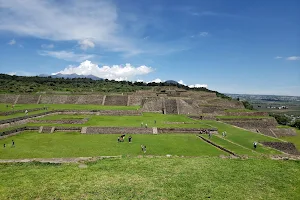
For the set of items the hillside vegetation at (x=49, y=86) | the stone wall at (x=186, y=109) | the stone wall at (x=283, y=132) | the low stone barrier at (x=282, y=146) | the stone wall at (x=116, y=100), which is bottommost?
the stone wall at (x=283, y=132)

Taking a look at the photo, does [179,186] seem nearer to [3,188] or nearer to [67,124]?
[3,188]

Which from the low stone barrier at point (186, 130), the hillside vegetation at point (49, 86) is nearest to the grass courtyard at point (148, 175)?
the low stone barrier at point (186, 130)

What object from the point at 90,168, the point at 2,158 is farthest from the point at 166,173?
the point at 2,158

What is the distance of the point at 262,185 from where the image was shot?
11094 millimetres

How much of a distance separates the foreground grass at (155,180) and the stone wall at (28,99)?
109 ft

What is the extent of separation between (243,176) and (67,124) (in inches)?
807

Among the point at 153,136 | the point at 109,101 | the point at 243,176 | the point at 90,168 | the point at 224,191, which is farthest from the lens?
the point at 109,101

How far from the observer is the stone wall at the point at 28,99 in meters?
44.2

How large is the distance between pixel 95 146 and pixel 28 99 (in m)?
31.2

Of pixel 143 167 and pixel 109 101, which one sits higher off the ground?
pixel 109 101

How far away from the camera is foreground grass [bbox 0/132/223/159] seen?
689 inches

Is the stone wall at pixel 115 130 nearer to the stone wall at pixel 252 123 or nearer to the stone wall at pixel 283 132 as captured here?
the stone wall at pixel 252 123

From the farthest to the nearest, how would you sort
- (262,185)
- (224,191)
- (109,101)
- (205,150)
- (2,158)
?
(109,101)
(205,150)
(2,158)
(262,185)
(224,191)

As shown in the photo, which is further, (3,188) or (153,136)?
(153,136)
